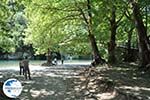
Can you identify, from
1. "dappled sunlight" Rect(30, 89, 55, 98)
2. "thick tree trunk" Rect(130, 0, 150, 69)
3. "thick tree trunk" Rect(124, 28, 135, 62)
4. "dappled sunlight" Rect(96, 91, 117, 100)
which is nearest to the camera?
"dappled sunlight" Rect(96, 91, 117, 100)

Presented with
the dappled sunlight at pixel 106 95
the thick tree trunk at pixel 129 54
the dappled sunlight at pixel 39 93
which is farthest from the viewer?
the thick tree trunk at pixel 129 54

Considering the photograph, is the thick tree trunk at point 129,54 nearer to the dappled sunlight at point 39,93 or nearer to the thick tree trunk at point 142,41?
the thick tree trunk at point 142,41

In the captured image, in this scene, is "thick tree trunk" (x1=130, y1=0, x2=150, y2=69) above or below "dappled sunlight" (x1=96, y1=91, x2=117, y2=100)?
above

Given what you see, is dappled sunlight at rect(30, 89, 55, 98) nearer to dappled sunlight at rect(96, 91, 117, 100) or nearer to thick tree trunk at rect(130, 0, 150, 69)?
dappled sunlight at rect(96, 91, 117, 100)

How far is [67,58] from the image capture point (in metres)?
103

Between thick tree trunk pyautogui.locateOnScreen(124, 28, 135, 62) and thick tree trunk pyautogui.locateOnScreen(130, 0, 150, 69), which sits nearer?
thick tree trunk pyautogui.locateOnScreen(130, 0, 150, 69)

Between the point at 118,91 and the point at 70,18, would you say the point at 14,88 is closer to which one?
the point at 118,91

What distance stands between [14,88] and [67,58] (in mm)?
94507

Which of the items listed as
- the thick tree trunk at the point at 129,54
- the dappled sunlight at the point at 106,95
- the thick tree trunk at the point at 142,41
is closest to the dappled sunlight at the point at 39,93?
the dappled sunlight at the point at 106,95

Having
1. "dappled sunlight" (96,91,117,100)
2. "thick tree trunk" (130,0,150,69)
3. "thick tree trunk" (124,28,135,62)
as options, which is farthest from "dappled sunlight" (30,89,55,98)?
"thick tree trunk" (124,28,135,62)

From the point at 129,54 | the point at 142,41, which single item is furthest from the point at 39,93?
the point at 129,54

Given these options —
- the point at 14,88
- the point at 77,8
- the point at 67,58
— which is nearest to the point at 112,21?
the point at 77,8

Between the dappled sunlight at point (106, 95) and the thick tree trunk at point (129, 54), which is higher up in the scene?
the thick tree trunk at point (129, 54)

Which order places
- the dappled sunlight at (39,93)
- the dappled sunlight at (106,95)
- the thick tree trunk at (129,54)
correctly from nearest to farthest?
the dappled sunlight at (106,95)
the dappled sunlight at (39,93)
the thick tree trunk at (129,54)
